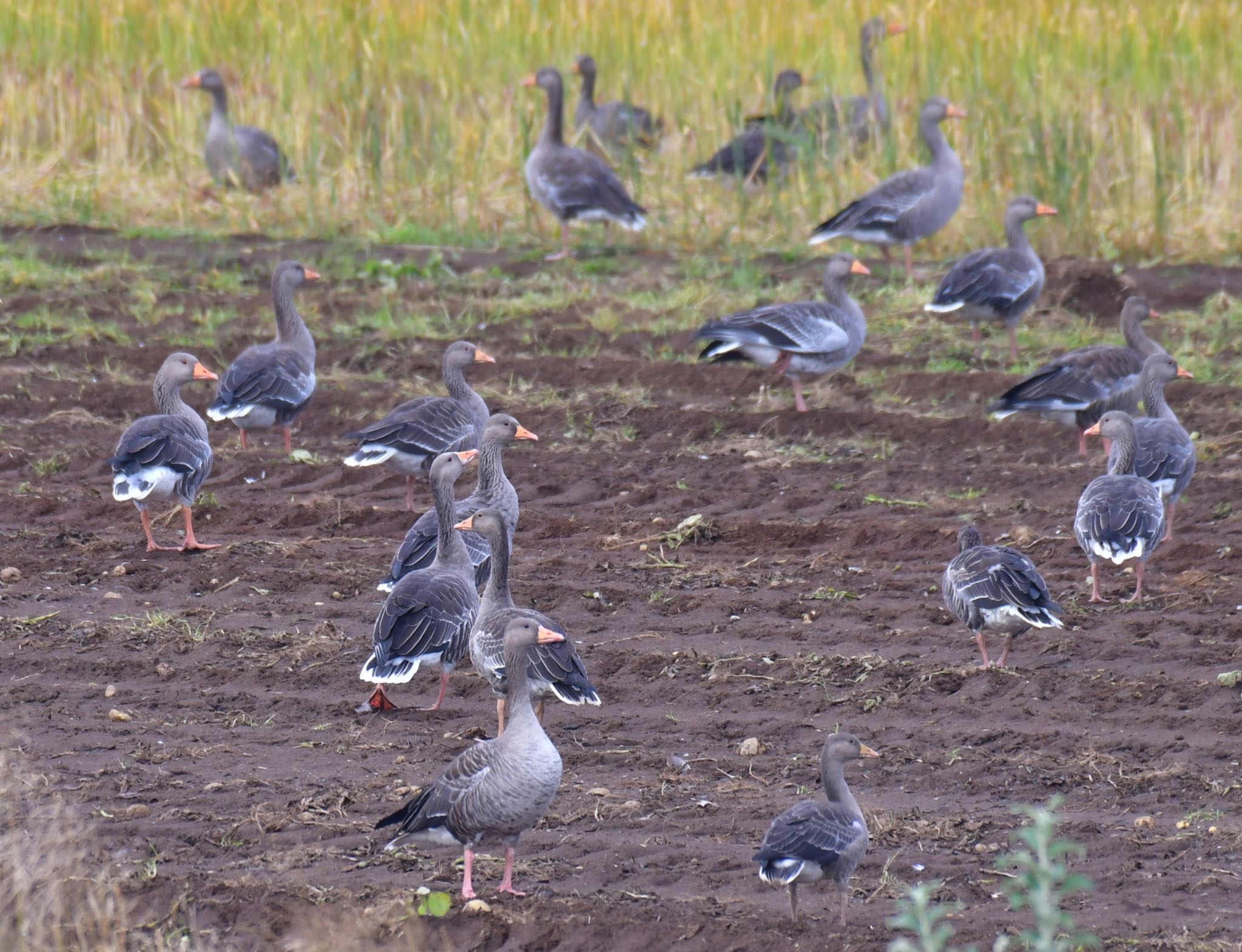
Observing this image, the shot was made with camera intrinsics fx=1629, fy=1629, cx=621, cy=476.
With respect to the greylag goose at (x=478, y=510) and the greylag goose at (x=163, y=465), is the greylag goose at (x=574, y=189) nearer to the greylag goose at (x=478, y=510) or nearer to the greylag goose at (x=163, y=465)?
the greylag goose at (x=163, y=465)

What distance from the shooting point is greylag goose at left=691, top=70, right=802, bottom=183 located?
16.9 meters

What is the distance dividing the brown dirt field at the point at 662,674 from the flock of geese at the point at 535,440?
0.27 m

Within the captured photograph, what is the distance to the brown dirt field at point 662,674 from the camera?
583 centimetres

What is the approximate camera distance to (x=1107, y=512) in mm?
8539

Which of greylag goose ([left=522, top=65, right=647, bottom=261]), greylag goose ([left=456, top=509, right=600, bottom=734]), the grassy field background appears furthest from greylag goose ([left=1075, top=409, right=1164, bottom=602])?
greylag goose ([left=522, top=65, right=647, bottom=261])

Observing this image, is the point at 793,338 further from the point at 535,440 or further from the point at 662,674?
the point at 662,674

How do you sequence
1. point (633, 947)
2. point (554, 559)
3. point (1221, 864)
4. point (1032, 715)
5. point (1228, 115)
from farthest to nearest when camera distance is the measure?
point (1228, 115)
point (554, 559)
point (1032, 715)
point (1221, 864)
point (633, 947)

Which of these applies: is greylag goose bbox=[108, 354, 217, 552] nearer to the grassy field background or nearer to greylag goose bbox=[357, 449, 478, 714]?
greylag goose bbox=[357, 449, 478, 714]

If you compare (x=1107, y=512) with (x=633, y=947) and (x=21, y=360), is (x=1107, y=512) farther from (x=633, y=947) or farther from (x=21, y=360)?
(x=21, y=360)

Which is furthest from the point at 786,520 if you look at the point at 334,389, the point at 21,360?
the point at 21,360

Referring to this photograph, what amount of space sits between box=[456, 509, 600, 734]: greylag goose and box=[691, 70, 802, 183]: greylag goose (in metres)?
9.47

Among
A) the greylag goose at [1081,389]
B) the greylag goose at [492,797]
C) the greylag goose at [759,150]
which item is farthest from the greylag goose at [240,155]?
the greylag goose at [492,797]

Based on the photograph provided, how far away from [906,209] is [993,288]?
2568 millimetres

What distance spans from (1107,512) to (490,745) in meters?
4.09
